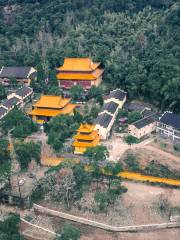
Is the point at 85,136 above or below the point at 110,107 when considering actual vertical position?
below

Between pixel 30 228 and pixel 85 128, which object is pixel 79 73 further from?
pixel 30 228

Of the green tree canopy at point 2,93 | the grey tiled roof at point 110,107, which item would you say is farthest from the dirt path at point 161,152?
the green tree canopy at point 2,93

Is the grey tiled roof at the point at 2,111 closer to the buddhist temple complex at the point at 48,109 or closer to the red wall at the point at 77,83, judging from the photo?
the buddhist temple complex at the point at 48,109

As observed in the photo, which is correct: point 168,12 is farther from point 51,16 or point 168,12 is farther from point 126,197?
point 126,197

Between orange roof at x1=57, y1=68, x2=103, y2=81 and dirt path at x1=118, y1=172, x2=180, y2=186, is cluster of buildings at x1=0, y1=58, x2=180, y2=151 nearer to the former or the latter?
orange roof at x1=57, y1=68, x2=103, y2=81

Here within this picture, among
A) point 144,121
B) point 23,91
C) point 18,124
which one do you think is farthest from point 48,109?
point 144,121

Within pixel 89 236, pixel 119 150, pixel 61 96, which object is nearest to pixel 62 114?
pixel 61 96
